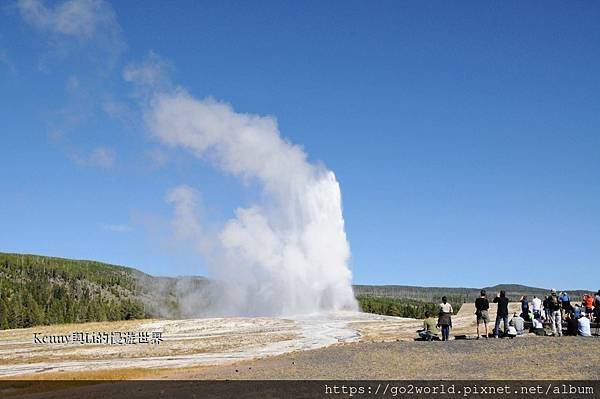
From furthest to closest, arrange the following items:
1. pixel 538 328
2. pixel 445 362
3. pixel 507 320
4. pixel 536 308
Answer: pixel 536 308 < pixel 538 328 < pixel 507 320 < pixel 445 362

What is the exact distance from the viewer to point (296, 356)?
27266 mm

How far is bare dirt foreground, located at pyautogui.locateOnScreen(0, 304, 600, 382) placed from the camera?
20.2 metres

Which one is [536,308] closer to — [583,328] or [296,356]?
[583,328]

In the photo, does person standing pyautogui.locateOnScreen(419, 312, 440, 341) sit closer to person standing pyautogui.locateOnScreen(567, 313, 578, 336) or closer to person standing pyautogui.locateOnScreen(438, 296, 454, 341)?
person standing pyautogui.locateOnScreen(438, 296, 454, 341)

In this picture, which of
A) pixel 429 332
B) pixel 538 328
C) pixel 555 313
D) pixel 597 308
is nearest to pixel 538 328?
pixel 538 328

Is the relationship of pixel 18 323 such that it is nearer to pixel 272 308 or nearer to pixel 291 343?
pixel 272 308

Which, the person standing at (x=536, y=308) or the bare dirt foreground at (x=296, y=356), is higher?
the person standing at (x=536, y=308)

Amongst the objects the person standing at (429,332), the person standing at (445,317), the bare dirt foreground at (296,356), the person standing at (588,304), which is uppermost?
the person standing at (588,304)

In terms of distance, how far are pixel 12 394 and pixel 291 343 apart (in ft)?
63.8

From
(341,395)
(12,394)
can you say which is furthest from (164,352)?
(341,395)

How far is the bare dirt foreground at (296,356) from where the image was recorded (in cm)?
2019

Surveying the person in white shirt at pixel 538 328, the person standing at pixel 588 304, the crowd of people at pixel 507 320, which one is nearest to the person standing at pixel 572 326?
the crowd of people at pixel 507 320

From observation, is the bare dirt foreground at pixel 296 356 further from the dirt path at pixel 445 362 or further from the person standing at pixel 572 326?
the person standing at pixel 572 326

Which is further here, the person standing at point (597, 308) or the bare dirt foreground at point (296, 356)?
the person standing at point (597, 308)
